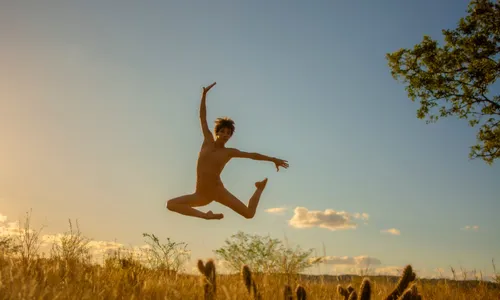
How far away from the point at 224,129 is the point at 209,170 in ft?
2.96

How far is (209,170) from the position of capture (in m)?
8.12

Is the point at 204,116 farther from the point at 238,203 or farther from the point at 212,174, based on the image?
the point at 238,203

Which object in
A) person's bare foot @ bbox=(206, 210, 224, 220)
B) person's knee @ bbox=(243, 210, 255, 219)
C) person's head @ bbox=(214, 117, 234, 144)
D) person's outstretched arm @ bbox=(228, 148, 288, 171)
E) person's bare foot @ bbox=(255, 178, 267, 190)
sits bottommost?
person's bare foot @ bbox=(206, 210, 224, 220)

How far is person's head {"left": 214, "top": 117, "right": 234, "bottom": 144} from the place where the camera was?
848cm

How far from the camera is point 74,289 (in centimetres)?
394

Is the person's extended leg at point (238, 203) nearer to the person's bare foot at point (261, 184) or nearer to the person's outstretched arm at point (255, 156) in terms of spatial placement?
the person's bare foot at point (261, 184)

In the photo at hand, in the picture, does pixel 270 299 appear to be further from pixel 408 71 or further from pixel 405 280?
pixel 408 71

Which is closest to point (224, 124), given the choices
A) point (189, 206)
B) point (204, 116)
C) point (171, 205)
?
point (204, 116)

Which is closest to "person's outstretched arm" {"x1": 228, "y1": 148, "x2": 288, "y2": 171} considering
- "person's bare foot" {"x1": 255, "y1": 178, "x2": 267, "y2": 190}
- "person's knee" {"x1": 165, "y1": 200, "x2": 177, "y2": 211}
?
"person's bare foot" {"x1": 255, "y1": 178, "x2": 267, "y2": 190}

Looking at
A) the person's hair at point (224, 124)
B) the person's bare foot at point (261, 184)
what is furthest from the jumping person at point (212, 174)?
the person's bare foot at point (261, 184)

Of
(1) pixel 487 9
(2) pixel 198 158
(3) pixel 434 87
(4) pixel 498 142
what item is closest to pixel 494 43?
(1) pixel 487 9

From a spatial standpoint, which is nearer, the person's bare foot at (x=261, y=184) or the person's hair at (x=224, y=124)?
the person's hair at (x=224, y=124)

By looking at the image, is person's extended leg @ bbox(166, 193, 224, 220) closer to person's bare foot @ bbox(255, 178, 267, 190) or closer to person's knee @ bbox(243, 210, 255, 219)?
person's knee @ bbox(243, 210, 255, 219)

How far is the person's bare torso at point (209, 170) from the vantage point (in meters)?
8.13
